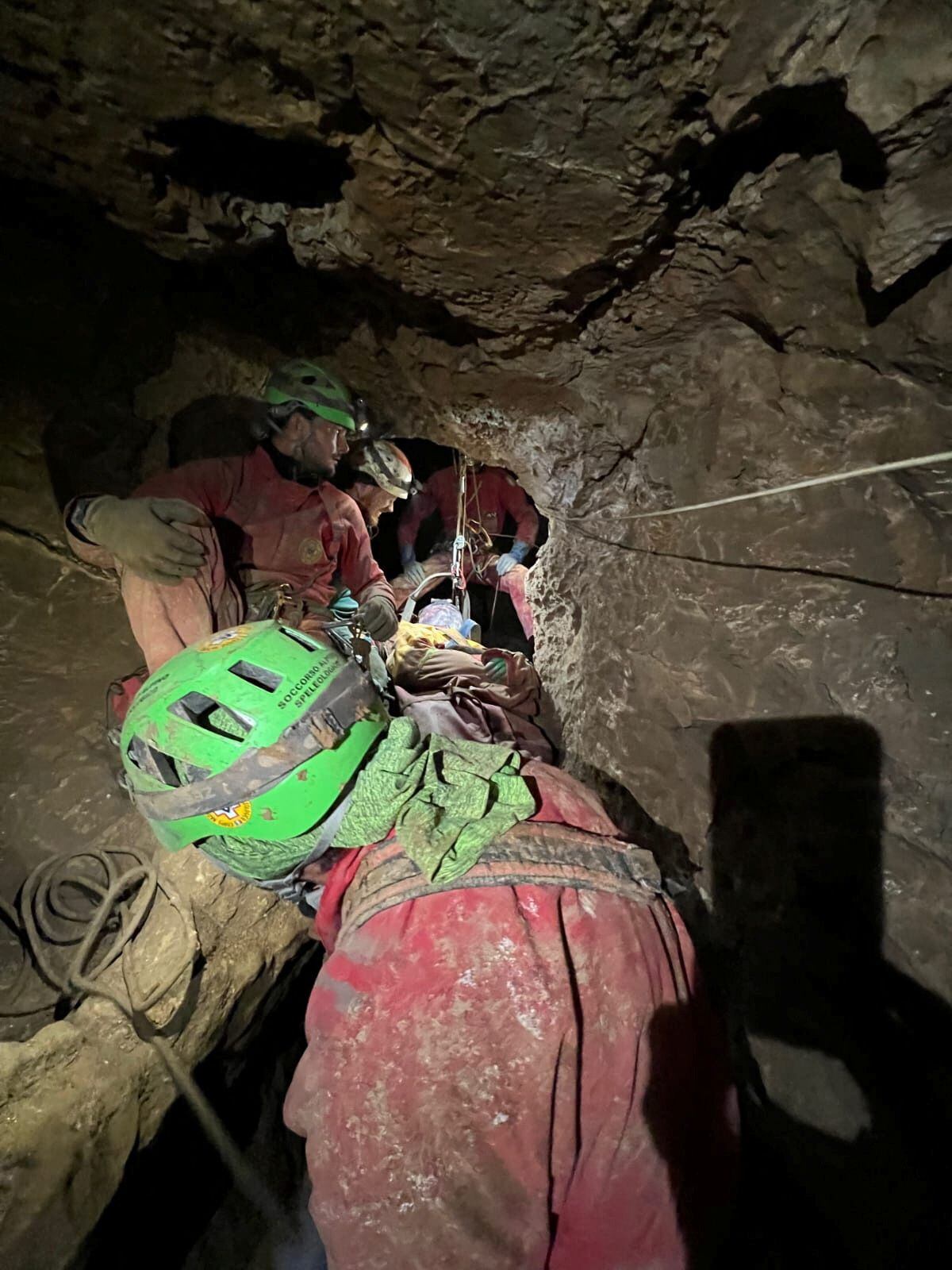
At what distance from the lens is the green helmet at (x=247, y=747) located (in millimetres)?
1503

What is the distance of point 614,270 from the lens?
1.88 meters

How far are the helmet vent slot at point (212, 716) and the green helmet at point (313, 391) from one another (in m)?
2.13

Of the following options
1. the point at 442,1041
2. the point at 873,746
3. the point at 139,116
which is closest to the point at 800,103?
the point at 873,746

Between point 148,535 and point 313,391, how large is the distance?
4.10 feet

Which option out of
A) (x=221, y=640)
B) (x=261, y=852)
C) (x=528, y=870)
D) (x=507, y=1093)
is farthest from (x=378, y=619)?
(x=507, y=1093)

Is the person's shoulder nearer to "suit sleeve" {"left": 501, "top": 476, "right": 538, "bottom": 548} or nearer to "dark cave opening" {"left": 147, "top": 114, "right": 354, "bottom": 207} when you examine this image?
"dark cave opening" {"left": 147, "top": 114, "right": 354, "bottom": 207}

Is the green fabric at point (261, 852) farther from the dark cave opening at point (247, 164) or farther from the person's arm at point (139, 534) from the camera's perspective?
the dark cave opening at point (247, 164)

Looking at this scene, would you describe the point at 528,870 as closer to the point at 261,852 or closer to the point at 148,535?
the point at 261,852

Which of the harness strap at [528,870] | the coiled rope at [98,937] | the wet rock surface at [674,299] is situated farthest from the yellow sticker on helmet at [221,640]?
the coiled rope at [98,937]

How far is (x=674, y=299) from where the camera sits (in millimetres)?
1894

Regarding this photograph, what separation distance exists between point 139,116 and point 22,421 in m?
1.69

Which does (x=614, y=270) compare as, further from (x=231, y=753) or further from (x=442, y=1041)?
(x=442, y=1041)

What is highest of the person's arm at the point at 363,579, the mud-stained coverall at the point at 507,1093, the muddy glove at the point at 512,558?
the muddy glove at the point at 512,558

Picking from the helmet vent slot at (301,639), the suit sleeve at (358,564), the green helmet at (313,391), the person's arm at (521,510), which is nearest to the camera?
the helmet vent slot at (301,639)
